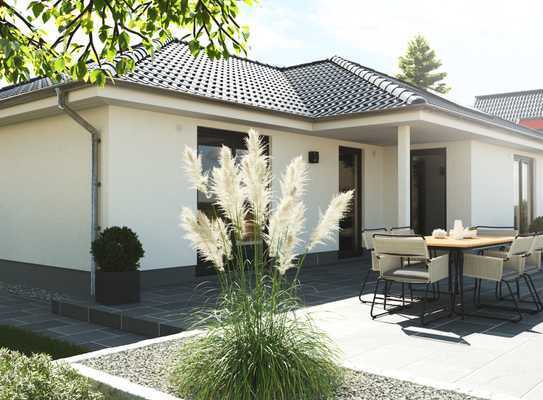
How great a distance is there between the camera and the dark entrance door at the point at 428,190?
38.8ft

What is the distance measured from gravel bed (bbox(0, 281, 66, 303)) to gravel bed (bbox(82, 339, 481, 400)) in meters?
4.22

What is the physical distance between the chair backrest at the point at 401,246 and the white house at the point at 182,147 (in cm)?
153

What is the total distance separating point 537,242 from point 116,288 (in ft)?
16.6

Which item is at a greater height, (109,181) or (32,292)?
(109,181)

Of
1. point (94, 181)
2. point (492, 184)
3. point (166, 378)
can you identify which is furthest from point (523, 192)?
point (166, 378)

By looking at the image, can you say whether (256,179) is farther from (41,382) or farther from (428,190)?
(428,190)

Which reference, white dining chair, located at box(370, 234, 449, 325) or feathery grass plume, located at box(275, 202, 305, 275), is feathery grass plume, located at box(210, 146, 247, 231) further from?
white dining chair, located at box(370, 234, 449, 325)

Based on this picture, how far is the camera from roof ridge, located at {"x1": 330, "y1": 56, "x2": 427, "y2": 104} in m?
8.43

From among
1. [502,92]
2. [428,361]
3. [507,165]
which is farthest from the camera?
[502,92]

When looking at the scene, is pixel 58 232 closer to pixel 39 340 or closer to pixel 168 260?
pixel 168 260

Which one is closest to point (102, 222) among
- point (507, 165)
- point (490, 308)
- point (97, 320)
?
point (97, 320)

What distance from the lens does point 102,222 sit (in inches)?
287

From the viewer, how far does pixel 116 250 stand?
643cm

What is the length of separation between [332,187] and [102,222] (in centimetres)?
512
